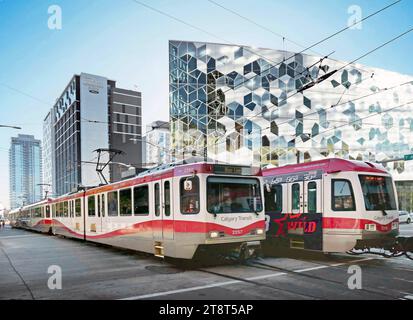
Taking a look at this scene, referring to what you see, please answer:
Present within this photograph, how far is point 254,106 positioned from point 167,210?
31390 mm

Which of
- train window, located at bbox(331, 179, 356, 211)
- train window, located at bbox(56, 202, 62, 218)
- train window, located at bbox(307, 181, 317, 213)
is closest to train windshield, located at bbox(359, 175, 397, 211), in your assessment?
train window, located at bbox(331, 179, 356, 211)

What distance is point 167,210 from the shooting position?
32.8 feet

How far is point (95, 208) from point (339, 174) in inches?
409

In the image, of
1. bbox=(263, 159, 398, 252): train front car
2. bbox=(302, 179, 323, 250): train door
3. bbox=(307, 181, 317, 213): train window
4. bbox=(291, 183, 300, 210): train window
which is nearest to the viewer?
bbox=(263, 159, 398, 252): train front car

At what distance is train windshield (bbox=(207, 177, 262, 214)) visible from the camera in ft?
30.8

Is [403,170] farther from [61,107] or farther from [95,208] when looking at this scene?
[61,107]

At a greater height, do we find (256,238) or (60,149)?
(60,149)

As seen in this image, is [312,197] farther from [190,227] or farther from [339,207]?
[190,227]

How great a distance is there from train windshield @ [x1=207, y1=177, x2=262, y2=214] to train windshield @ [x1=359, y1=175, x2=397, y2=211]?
2899 millimetres

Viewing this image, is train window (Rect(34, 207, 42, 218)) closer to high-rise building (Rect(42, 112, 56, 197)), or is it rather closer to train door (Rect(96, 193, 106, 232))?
train door (Rect(96, 193, 106, 232))

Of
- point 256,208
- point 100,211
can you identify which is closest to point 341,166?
point 256,208

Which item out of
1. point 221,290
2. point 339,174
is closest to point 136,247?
point 221,290

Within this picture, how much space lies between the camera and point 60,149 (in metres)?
92.9
